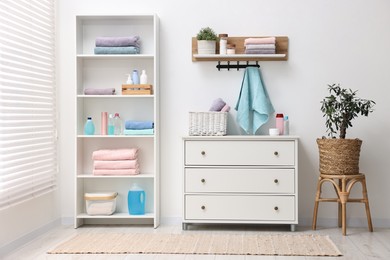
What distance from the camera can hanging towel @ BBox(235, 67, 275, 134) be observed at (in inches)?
183

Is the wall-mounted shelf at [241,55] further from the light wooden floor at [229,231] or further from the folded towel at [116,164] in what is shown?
the light wooden floor at [229,231]

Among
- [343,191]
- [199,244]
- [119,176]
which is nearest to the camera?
[199,244]

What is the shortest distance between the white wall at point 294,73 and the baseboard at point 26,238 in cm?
20

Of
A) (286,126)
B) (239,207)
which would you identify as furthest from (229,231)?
(286,126)

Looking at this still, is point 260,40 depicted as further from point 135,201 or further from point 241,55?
point 135,201

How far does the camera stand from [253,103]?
468 cm

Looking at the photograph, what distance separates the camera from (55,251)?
12.4ft

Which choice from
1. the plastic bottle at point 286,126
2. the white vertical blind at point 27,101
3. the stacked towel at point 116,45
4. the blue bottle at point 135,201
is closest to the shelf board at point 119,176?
the blue bottle at point 135,201

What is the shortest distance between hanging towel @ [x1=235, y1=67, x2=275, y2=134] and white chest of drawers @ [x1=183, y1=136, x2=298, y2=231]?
0.97ft

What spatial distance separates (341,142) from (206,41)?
1.29m

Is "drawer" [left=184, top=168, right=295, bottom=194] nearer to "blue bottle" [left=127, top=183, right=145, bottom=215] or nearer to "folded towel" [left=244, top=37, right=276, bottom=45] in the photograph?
"blue bottle" [left=127, top=183, right=145, bottom=215]

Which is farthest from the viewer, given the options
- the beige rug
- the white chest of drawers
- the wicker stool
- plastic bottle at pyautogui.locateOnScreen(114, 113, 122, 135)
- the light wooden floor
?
plastic bottle at pyautogui.locateOnScreen(114, 113, 122, 135)

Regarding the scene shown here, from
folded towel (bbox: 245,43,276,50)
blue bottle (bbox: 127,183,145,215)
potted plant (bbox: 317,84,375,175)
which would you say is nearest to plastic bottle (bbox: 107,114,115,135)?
blue bottle (bbox: 127,183,145,215)

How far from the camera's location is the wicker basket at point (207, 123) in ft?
Result: 14.9
